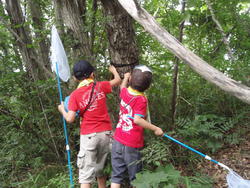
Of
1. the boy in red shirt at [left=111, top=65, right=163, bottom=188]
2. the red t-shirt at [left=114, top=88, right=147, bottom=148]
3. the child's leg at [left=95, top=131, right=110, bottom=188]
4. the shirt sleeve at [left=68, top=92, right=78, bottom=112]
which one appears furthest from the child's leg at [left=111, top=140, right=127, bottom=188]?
the shirt sleeve at [left=68, top=92, right=78, bottom=112]

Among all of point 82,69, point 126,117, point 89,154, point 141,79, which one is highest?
point 82,69

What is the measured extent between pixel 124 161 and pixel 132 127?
1.46 ft

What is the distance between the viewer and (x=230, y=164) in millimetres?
2725

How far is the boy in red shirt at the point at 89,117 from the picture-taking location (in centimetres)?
251

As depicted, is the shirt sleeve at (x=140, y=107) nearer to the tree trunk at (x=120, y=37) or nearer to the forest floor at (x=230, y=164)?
the tree trunk at (x=120, y=37)

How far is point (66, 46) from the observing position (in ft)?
10.3

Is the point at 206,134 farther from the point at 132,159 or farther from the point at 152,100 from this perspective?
the point at 132,159

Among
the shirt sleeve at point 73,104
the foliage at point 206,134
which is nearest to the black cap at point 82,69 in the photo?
the shirt sleeve at point 73,104

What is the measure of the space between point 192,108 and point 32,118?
2.79 metres

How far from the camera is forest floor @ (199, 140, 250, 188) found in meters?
2.57

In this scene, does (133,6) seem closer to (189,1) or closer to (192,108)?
(189,1)

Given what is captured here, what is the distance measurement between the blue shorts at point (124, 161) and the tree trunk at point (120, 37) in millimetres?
1090

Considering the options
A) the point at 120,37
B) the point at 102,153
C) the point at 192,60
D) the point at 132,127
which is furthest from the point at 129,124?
the point at 120,37

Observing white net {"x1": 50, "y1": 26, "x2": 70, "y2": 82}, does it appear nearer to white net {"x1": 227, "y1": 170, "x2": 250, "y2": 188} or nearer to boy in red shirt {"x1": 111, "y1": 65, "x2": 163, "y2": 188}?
boy in red shirt {"x1": 111, "y1": 65, "x2": 163, "y2": 188}
